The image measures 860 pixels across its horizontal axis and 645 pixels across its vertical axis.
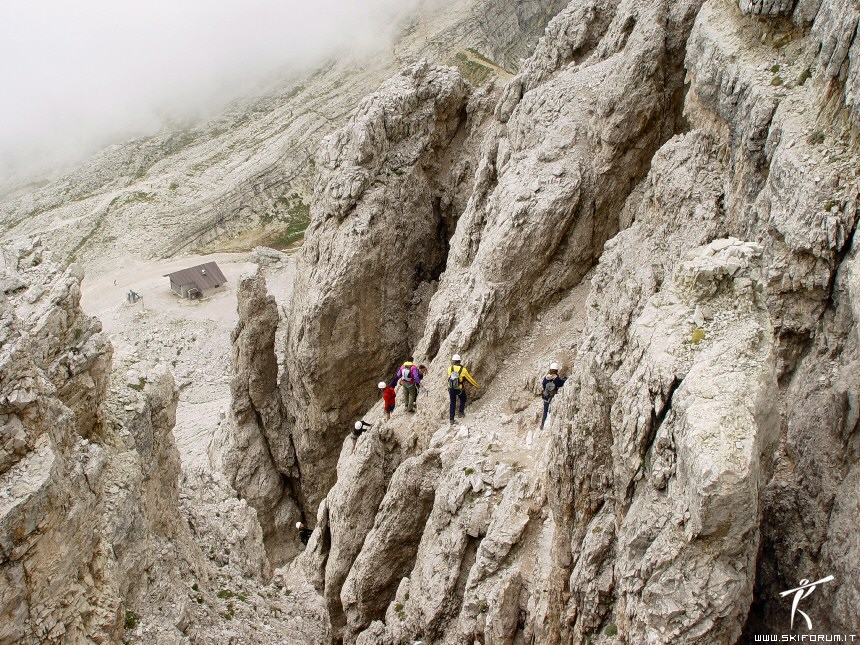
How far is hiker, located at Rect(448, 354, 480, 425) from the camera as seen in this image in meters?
23.7

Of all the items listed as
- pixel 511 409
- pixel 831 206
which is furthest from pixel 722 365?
pixel 511 409

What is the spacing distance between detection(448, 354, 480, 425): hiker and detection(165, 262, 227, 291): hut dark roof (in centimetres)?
4734

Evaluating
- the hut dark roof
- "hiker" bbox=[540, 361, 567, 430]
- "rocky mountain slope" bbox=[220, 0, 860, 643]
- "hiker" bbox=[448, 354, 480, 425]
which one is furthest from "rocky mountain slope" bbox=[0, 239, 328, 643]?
the hut dark roof

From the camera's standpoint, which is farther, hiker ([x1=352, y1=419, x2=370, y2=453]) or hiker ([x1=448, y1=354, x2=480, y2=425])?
hiker ([x1=352, y1=419, x2=370, y2=453])

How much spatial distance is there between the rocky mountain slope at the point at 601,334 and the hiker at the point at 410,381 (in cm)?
62

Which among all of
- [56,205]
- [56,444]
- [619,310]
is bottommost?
[619,310]

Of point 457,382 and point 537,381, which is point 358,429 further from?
point 537,381

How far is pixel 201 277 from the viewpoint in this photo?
6731 centimetres

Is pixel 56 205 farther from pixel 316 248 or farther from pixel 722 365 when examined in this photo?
pixel 722 365

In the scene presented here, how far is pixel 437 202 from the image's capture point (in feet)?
121

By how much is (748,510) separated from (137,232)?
83.6m

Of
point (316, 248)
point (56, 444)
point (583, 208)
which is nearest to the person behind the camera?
point (56, 444)

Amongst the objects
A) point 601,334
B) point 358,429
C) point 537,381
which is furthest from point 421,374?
point 601,334

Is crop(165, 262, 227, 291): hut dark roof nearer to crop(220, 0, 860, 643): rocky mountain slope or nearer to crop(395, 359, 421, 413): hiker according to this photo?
crop(220, 0, 860, 643): rocky mountain slope
